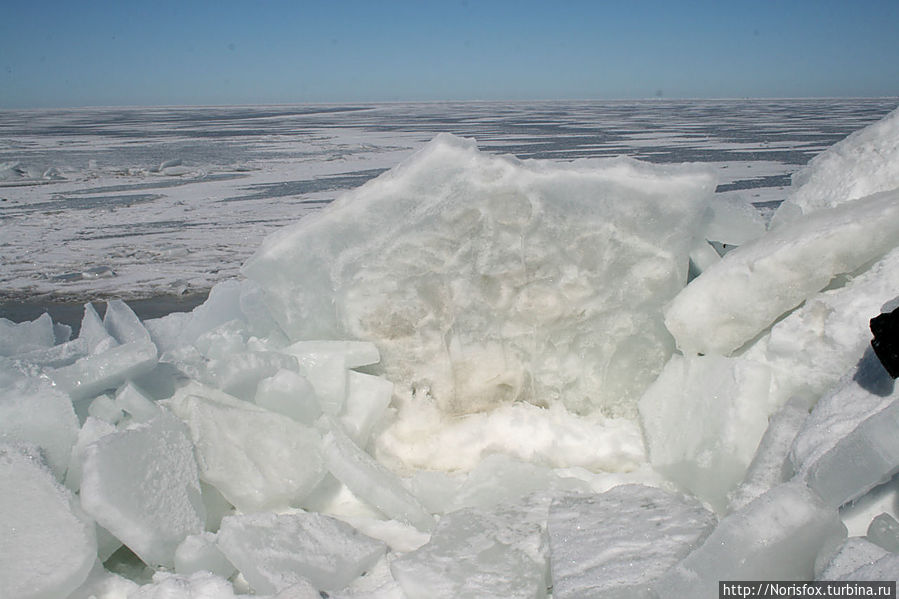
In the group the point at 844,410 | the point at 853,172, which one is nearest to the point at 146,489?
the point at 844,410

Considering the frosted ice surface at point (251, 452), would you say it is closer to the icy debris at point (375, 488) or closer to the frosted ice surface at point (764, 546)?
the icy debris at point (375, 488)

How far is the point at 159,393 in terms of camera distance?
88.9 inches

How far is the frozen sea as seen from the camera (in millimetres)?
5441

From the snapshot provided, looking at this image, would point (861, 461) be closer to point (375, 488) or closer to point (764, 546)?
point (764, 546)

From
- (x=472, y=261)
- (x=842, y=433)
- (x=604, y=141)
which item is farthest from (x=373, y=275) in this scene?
(x=604, y=141)

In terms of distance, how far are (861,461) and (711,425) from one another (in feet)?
2.22

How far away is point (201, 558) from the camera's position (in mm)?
1764

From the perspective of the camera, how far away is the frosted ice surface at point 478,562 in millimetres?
1601

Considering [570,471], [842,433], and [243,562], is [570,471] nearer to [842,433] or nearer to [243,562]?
[842,433]

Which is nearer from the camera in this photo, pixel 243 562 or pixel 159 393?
pixel 243 562

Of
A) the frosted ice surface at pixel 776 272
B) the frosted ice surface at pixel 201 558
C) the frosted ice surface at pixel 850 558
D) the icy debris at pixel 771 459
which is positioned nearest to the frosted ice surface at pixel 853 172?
the frosted ice surface at pixel 776 272

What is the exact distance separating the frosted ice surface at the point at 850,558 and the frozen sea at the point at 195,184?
186 centimetres

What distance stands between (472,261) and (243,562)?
1.23 metres

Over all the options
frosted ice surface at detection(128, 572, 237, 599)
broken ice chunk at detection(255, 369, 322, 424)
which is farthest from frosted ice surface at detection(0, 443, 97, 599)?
broken ice chunk at detection(255, 369, 322, 424)
